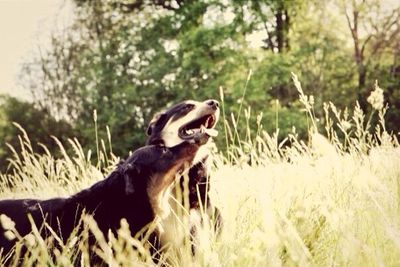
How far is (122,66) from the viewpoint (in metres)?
22.8

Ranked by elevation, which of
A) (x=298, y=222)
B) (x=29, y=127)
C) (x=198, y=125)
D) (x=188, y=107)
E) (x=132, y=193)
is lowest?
(x=29, y=127)

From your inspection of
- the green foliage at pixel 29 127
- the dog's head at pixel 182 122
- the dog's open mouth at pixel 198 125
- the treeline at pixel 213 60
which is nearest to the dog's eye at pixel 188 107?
the dog's head at pixel 182 122

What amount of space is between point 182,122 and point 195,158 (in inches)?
15.9

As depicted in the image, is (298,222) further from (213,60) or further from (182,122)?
(213,60)

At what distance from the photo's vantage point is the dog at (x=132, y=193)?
3.68 m

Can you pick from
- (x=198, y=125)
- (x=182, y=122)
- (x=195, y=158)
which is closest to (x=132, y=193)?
(x=195, y=158)

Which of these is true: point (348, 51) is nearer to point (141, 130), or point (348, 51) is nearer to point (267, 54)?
point (267, 54)

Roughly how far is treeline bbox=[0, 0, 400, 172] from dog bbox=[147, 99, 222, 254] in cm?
1416

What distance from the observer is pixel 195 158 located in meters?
3.96

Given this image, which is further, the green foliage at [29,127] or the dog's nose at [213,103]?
the green foliage at [29,127]

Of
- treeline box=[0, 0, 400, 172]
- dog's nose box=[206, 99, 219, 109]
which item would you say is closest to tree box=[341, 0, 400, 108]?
treeline box=[0, 0, 400, 172]

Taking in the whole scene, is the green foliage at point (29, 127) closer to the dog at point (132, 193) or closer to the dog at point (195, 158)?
the dog at point (195, 158)

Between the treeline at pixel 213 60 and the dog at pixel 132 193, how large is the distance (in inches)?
581

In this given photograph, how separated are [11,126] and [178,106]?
77.5 feet
